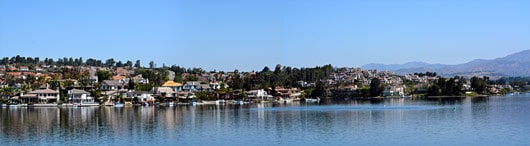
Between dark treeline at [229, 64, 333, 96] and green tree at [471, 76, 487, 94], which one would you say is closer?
dark treeline at [229, 64, 333, 96]

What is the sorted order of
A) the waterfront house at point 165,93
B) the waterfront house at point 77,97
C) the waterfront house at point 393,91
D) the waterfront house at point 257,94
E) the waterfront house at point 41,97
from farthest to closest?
the waterfront house at point 393,91
the waterfront house at point 257,94
the waterfront house at point 165,93
the waterfront house at point 41,97
the waterfront house at point 77,97

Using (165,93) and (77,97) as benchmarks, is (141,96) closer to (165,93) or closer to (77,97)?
(165,93)

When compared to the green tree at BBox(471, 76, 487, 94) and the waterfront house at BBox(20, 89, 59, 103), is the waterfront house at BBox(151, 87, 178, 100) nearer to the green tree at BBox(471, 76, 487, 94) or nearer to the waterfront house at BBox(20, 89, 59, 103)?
the waterfront house at BBox(20, 89, 59, 103)

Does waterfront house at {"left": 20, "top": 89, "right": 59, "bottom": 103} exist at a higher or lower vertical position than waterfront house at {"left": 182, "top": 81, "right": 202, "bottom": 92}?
lower

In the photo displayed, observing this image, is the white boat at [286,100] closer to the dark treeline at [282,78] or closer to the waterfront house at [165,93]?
the dark treeline at [282,78]

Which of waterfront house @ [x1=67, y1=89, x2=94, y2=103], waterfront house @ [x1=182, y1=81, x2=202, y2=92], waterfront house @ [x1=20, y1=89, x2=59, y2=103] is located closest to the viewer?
waterfront house @ [x1=67, y1=89, x2=94, y2=103]

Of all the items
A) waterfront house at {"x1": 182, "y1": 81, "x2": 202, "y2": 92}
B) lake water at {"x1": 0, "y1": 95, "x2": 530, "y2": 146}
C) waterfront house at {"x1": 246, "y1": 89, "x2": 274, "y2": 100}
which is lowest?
lake water at {"x1": 0, "y1": 95, "x2": 530, "y2": 146}

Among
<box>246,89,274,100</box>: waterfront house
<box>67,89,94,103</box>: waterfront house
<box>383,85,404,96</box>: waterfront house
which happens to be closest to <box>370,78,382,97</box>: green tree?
<box>383,85,404,96</box>: waterfront house

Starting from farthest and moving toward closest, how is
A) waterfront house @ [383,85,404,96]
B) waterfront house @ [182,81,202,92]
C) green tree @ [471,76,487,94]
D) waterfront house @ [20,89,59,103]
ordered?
green tree @ [471,76,487,94], waterfront house @ [383,85,404,96], waterfront house @ [182,81,202,92], waterfront house @ [20,89,59,103]

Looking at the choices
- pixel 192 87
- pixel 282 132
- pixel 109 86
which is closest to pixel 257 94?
pixel 192 87

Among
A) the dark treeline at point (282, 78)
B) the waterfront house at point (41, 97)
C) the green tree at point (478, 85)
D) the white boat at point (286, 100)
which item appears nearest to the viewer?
the waterfront house at point (41, 97)

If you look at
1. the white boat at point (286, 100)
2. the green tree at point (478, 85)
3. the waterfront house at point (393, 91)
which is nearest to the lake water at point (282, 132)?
the white boat at point (286, 100)

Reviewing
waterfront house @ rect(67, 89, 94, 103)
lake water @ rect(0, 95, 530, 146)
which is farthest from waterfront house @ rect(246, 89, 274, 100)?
lake water @ rect(0, 95, 530, 146)

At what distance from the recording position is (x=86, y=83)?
88.9 meters
